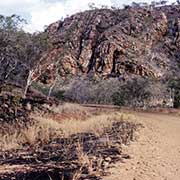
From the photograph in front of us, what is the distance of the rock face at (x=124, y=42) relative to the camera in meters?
75.1

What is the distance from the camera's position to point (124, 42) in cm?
7906

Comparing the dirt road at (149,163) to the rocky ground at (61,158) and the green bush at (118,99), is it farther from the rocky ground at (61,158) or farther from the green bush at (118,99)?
the green bush at (118,99)

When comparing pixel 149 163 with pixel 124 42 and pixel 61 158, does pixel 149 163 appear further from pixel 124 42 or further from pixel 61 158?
pixel 124 42

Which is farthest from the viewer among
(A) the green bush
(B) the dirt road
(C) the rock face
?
(C) the rock face

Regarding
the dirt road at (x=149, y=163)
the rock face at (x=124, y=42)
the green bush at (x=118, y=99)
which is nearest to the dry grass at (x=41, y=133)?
the dirt road at (x=149, y=163)

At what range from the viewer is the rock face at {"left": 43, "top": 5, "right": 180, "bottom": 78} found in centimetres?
7506

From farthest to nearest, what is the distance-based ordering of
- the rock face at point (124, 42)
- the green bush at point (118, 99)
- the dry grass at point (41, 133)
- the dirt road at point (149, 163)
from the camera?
the rock face at point (124, 42) → the green bush at point (118, 99) → the dry grass at point (41, 133) → the dirt road at point (149, 163)

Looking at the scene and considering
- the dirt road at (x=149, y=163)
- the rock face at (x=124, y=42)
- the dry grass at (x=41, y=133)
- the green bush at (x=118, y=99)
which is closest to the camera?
the dirt road at (x=149, y=163)

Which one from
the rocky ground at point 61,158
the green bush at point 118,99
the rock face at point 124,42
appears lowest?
the rocky ground at point 61,158

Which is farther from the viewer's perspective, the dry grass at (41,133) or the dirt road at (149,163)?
the dry grass at (41,133)

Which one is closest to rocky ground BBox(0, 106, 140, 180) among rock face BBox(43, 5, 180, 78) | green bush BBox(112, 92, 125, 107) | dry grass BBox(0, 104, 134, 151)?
dry grass BBox(0, 104, 134, 151)

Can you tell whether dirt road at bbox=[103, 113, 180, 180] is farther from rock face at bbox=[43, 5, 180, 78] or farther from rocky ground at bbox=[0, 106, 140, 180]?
rock face at bbox=[43, 5, 180, 78]

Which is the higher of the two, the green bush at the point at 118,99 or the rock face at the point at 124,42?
the rock face at the point at 124,42

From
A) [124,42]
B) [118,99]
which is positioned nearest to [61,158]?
[118,99]
